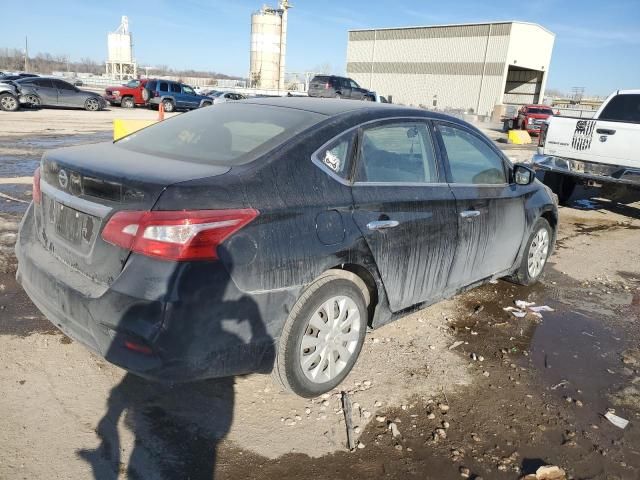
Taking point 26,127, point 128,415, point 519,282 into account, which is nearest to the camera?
point 128,415

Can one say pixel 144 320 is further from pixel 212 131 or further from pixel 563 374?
pixel 563 374

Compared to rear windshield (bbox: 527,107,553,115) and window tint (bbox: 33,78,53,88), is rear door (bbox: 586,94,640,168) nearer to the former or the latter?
rear windshield (bbox: 527,107,553,115)

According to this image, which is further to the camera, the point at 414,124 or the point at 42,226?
the point at 414,124

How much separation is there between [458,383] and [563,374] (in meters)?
A: 0.82

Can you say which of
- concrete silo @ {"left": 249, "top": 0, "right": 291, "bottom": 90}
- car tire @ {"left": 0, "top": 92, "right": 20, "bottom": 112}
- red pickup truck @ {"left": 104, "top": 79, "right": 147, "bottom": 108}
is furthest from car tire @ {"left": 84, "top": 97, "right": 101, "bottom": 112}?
concrete silo @ {"left": 249, "top": 0, "right": 291, "bottom": 90}

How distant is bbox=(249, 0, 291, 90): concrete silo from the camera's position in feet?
214

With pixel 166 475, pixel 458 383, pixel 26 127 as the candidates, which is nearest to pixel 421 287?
pixel 458 383

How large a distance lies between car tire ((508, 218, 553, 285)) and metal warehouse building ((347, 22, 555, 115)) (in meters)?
49.0

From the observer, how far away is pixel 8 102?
21.4m

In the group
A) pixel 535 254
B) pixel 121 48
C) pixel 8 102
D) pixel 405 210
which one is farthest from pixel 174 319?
pixel 121 48

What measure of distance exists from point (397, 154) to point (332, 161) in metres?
0.70

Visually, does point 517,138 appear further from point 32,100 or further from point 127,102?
point 32,100

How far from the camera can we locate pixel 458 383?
346 cm

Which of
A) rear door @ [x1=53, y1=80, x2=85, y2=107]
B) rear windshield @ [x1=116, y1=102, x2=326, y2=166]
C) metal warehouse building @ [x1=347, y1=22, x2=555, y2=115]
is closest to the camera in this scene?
rear windshield @ [x1=116, y1=102, x2=326, y2=166]
